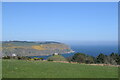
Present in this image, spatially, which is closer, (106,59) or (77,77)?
(77,77)

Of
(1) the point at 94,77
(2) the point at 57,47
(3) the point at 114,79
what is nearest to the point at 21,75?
(1) the point at 94,77

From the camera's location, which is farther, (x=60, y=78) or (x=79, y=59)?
(x=79, y=59)

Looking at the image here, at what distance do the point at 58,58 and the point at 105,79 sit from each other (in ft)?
27.0

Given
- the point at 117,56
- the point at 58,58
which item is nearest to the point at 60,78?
the point at 58,58

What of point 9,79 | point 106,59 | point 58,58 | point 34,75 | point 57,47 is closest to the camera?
point 9,79

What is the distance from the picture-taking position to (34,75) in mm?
7629

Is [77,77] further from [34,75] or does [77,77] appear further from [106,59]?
[106,59]

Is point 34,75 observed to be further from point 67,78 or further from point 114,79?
point 114,79

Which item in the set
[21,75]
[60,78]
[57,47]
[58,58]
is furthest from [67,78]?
[57,47]

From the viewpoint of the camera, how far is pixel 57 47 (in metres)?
44.9

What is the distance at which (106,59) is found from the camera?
17312 mm

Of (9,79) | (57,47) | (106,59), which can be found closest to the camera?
(9,79)

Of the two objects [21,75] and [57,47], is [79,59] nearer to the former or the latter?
[21,75]

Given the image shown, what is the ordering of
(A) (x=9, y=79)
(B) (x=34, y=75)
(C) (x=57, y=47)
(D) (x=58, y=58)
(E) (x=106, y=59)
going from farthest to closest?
1. (C) (x=57, y=47)
2. (E) (x=106, y=59)
3. (D) (x=58, y=58)
4. (B) (x=34, y=75)
5. (A) (x=9, y=79)
